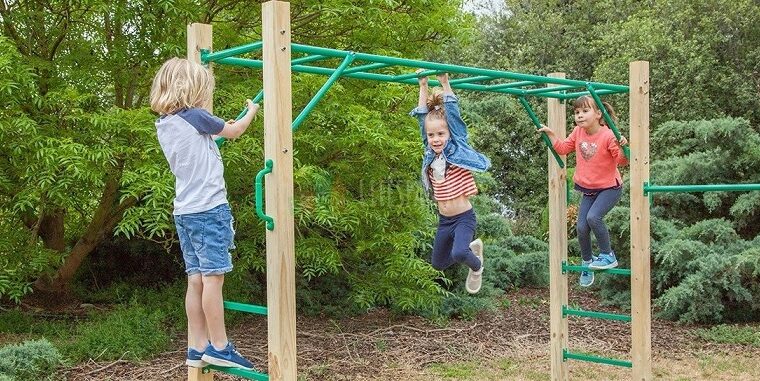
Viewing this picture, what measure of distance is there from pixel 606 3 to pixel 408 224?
26.9ft

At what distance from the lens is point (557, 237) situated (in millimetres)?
5941

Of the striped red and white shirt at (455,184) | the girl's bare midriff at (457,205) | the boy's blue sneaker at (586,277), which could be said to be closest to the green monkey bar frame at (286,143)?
the boy's blue sneaker at (586,277)

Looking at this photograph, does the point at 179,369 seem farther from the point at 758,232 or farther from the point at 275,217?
the point at 758,232

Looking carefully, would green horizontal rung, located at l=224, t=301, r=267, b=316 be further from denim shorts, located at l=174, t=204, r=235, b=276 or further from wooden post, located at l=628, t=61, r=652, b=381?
wooden post, located at l=628, t=61, r=652, b=381

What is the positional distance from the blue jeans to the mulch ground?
179cm

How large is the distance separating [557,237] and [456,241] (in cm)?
147

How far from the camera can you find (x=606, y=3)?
46.3 feet

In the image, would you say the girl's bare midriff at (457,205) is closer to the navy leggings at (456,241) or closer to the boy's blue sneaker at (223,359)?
the navy leggings at (456,241)

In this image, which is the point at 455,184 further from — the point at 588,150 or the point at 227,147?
the point at 227,147

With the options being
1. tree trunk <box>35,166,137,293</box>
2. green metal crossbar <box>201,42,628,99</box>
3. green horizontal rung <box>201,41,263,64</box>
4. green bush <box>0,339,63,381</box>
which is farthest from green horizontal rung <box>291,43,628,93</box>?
tree trunk <box>35,166,137,293</box>

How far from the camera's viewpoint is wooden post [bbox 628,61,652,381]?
17.8 feet

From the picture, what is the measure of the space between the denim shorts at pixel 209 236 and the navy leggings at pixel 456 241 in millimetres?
1416

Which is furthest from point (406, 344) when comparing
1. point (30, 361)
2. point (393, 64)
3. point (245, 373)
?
point (393, 64)

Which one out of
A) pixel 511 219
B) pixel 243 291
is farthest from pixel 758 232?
pixel 243 291
